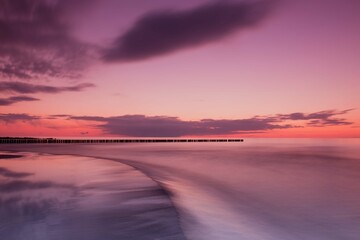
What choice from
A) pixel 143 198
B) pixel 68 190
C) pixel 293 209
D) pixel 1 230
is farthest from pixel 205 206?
pixel 1 230

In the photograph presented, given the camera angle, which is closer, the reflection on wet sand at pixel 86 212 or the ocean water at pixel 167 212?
the reflection on wet sand at pixel 86 212

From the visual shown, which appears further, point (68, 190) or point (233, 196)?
point (233, 196)

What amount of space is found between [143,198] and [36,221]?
3629 millimetres

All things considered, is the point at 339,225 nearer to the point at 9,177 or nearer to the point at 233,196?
the point at 233,196

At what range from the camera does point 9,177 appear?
656 inches

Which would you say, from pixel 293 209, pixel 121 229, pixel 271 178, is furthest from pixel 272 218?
pixel 271 178

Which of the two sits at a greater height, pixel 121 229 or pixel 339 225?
pixel 121 229

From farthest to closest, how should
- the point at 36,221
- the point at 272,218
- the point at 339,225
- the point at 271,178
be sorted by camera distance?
the point at 271,178
the point at 272,218
the point at 339,225
the point at 36,221

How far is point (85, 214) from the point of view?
8352 millimetres

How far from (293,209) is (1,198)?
10492mm

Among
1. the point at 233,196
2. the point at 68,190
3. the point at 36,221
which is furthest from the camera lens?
the point at 233,196

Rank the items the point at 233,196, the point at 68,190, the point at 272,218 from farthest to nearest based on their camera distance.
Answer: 1. the point at 233,196
2. the point at 68,190
3. the point at 272,218

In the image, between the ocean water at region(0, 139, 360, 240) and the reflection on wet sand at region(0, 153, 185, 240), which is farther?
the ocean water at region(0, 139, 360, 240)

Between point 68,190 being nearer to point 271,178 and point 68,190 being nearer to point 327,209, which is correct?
point 327,209
